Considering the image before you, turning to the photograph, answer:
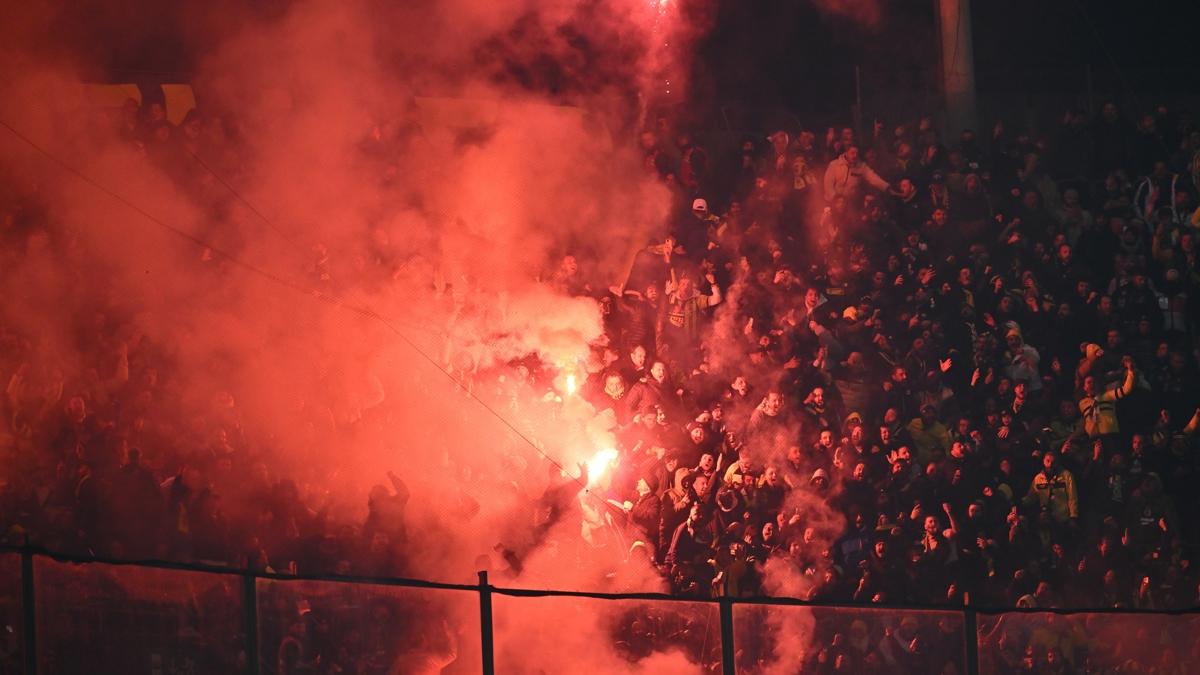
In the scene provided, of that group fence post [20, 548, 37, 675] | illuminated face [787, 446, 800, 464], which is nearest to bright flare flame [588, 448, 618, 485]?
illuminated face [787, 446, 800, 464]

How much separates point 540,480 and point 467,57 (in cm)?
272

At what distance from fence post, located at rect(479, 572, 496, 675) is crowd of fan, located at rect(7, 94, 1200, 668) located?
2.14 m

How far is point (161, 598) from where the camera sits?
22.1ft

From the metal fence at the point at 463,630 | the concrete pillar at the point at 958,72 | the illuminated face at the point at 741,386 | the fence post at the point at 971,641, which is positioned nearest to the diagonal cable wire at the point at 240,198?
the illuminated face at the point at 741,386

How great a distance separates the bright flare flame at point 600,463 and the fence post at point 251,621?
2803 mm

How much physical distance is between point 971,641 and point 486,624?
1900 mm

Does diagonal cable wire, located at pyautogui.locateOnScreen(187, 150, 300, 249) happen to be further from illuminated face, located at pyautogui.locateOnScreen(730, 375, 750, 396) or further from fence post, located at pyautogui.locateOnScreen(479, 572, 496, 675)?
fence post, located at pyautogui.locateOnScreen(479, 572, 496, 675)

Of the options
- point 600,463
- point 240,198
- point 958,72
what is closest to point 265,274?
point 240,198

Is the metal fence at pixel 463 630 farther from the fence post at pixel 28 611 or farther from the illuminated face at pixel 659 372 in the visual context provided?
the illuminated face at pixel 659 372

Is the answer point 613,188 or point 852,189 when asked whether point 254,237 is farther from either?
point 852,189

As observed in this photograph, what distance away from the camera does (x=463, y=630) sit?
6.47 m

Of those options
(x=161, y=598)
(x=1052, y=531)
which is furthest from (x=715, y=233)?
(x=161, y=598)

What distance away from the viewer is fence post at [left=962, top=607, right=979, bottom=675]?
578 centimetres

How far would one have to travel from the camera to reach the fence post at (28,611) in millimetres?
6887
